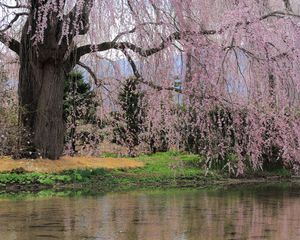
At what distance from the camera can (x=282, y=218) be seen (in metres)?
8.24

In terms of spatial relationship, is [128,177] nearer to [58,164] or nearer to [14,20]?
[58,164]

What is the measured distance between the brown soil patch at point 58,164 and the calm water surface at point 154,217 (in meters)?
2.74

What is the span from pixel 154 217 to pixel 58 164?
6529 mm

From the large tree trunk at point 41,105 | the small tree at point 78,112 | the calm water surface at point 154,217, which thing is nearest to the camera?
the calm water surface at point 154,217

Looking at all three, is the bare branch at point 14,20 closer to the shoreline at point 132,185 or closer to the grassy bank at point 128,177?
the grassy bank at point 128,177

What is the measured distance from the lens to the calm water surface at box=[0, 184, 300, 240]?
675cm

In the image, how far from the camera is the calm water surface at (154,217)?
6750mm

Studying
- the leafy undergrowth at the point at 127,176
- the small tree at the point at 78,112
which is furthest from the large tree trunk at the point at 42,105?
the small tree at the point at 78,112

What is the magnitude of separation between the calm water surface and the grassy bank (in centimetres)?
186

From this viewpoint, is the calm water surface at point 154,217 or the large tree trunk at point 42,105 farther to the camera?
the large tree trunk at point 42,105

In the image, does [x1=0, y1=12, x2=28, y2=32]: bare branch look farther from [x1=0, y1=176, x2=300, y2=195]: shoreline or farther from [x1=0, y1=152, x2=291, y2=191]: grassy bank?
[x1=0, y1=176, x2=300, y2=195]: shoreline

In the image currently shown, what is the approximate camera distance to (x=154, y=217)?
8242mm

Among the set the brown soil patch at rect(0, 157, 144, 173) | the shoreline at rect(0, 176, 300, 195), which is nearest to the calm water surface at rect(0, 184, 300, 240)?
the shoreline at rect(0, 176, 300, 195)

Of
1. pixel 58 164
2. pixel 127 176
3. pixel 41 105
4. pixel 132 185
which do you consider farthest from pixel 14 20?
pixel 132 185
